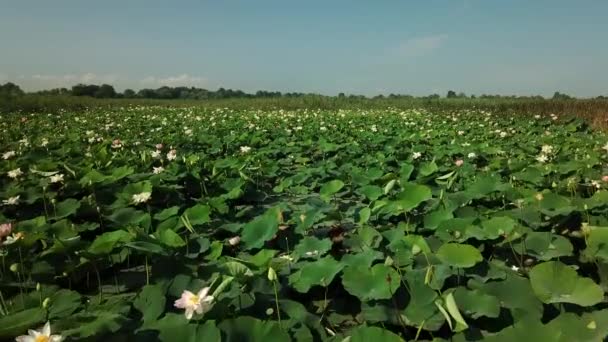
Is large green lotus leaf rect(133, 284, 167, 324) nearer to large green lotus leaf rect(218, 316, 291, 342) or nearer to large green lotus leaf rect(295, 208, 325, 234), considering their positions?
large green lotus leaf rect(218, 316, 291, 342)

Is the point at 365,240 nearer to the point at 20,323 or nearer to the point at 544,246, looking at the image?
the point at 544,246

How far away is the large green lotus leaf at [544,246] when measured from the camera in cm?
189

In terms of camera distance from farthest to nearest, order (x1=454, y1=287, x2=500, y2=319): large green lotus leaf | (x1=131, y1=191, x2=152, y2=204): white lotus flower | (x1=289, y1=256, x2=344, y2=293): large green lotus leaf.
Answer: (x1=131, y1=191, x2=152, y2=204): white lotus flower, (x1=289, y1=256, x2=344, y2=293): large green lotus leaf, (x1=454, y1=287, x2=500, y2=319): large green lotus leaf

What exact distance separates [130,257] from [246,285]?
0.92 meters

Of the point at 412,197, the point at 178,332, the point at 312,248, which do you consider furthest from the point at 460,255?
the point at 178,332

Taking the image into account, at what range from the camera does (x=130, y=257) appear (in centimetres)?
220

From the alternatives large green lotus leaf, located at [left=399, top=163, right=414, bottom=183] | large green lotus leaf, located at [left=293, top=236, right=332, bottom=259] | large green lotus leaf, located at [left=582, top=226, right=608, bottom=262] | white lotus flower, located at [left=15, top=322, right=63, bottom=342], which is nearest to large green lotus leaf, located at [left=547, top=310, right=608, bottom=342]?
large green lotus leaf, located at [left=582, top=226, right=608, bottom=262]

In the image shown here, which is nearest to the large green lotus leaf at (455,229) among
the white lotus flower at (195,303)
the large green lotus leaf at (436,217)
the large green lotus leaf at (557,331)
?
the large green lotus leaf at (436,217)

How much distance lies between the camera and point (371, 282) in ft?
5.05

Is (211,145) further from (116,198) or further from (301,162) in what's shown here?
(116,198)

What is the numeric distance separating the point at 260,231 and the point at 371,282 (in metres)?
0.81

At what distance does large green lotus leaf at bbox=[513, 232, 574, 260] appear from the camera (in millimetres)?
1890

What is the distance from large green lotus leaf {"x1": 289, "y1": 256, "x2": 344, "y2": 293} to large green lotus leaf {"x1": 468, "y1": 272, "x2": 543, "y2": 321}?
0.50 metres

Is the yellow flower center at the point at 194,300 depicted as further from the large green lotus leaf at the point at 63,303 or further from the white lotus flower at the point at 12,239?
the white lotus flower at the point at 12,239
